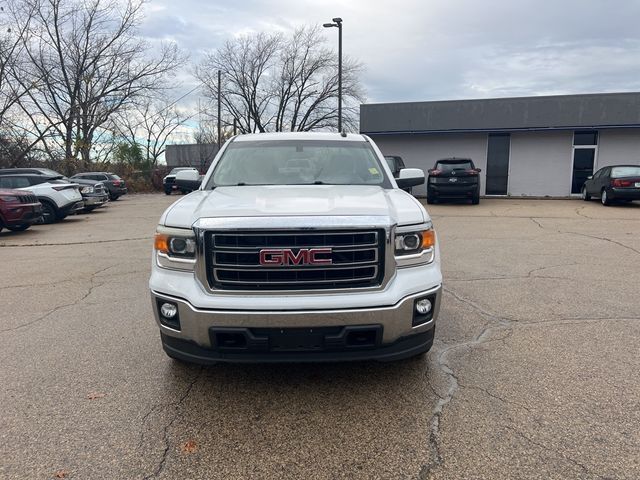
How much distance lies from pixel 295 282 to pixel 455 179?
15.3 m

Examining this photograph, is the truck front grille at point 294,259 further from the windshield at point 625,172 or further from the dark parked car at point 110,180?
the dark parked car at point 110,180

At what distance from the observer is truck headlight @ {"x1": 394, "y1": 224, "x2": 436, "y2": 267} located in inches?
118

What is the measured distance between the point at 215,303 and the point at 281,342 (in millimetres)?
473

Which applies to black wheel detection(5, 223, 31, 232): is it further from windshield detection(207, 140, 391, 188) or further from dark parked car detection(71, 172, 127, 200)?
dark parked car detection(71, 172, 127, 200)

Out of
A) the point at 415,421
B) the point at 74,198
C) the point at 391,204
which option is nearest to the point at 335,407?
the point at 415,421

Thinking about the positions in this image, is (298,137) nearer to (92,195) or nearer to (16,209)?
(16,209)

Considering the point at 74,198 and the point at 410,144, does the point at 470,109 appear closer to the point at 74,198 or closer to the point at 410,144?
the point at 410,144

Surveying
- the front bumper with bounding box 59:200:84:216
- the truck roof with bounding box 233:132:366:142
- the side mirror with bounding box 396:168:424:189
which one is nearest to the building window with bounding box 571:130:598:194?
the side mirror with bounding box 396:168:424:189

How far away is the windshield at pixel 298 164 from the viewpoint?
4.20 meters

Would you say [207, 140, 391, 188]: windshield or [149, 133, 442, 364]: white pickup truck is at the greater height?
[207, 140, 391, 188]: windshield

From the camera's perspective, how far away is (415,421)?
110 inches

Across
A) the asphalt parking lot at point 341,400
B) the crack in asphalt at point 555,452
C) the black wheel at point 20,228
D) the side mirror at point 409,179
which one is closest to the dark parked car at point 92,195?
the black wheel at point 20,228

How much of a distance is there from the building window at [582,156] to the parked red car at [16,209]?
2192 centimetres

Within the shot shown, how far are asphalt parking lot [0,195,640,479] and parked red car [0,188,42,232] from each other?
6461 millimetres
